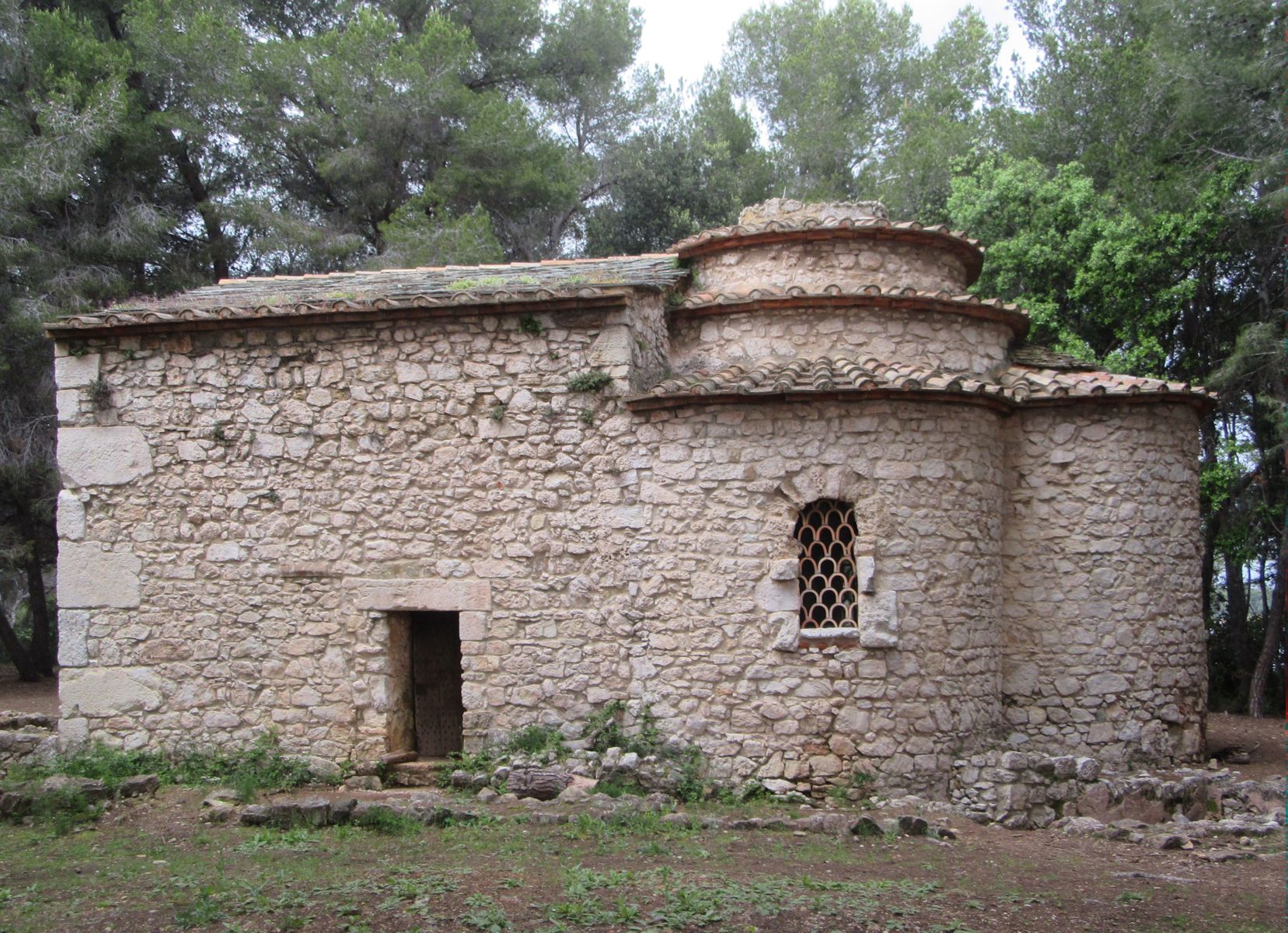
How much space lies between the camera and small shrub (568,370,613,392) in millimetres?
9906

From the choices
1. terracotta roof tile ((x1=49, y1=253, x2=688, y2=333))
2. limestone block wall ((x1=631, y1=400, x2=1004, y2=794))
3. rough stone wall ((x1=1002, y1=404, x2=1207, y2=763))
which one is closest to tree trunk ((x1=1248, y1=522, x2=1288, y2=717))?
rough stone wall ((x1=1002, y1=404, x2=1207, y2=763))

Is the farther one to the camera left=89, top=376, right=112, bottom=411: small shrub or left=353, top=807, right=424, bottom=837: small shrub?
left=89, top=376, right=112, bottom=411: small shrub

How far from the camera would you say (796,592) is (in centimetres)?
946

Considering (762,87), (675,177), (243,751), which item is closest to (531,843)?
(243,751)

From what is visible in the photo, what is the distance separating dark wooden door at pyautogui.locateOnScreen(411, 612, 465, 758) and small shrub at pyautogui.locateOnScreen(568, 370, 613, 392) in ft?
9.15

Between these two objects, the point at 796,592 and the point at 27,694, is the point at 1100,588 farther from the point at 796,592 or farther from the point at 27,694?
the point at 27,694

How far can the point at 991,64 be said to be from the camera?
100ft

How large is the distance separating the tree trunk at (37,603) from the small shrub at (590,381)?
1325 centimetres


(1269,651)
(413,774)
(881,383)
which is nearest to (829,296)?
(881,383)

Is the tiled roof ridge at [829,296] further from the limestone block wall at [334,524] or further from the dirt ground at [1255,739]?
the dirt ground at [1255,739]

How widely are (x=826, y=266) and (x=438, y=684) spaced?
5697 mm

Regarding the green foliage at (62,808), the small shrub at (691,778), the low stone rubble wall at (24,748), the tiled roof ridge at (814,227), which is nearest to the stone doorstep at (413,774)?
the small shrub at (691,778)

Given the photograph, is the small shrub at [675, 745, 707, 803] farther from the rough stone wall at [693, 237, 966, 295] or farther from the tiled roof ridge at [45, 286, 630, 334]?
the rough stone wall at [693, 237, 966, 295]

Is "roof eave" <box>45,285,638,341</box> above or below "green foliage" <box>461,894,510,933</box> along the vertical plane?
above
